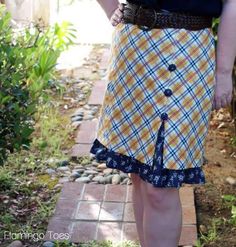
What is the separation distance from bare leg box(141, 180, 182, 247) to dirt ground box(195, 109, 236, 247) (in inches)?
26.2

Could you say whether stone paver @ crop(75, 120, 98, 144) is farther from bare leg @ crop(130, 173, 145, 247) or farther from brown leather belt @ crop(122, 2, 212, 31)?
brown leather belt @ crop(122, 2, 212, 31)

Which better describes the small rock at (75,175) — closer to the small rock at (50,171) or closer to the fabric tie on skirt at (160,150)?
the small rock at (50,171)

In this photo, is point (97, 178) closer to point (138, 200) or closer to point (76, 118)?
point (76, 118)

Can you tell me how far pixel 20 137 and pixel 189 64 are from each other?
1.07 metres

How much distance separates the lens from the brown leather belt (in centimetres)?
199

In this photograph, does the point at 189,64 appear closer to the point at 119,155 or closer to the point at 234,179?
the point at 119,155

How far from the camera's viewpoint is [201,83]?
2.02 meters

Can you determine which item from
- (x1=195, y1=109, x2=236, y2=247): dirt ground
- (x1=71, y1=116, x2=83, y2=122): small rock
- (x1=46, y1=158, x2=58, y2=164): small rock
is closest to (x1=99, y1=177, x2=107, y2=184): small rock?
(x1=46, y1=158, x2=58, y2=164): small rock

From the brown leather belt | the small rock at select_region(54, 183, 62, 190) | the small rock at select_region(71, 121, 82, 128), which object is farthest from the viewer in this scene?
the small rock at select_region(71, 121, 82, 128)

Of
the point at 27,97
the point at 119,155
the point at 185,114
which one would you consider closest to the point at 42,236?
the point at 27,97

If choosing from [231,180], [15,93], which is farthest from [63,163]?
[231,180]

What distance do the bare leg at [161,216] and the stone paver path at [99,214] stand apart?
1.98 ft

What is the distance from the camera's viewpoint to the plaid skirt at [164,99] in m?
2.00

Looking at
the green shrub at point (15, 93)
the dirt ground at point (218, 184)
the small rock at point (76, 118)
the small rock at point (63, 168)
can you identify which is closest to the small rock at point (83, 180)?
the small rock at point (63, 168)
